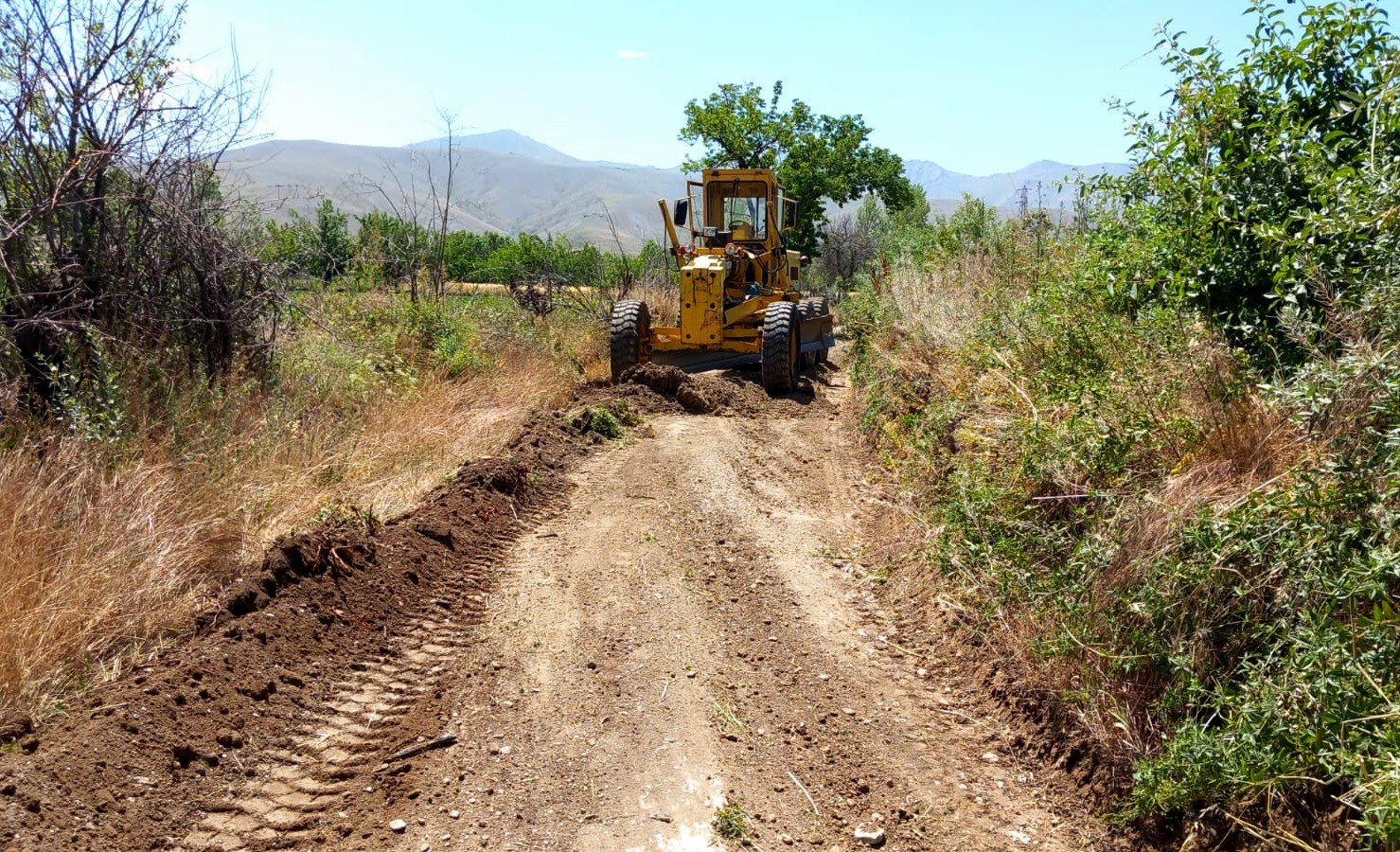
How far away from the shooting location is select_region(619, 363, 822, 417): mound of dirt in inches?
480

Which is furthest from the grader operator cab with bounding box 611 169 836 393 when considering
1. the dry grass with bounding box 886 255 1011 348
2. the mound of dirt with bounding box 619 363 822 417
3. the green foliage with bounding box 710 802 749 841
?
the green foliage with bounding box 710 802 749 841

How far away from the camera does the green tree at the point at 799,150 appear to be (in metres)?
27.7

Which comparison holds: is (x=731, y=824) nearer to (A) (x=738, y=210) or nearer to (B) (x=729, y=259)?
(B) (x=729, y=259)

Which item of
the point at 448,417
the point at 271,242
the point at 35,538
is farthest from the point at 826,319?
the point at 35,538

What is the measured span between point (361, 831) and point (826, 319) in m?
12.9

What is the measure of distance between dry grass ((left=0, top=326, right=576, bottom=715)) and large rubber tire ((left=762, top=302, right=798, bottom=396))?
5511 millimetres

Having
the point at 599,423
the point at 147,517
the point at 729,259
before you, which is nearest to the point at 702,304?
the point at 729,259

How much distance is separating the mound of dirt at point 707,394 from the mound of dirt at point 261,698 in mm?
5669

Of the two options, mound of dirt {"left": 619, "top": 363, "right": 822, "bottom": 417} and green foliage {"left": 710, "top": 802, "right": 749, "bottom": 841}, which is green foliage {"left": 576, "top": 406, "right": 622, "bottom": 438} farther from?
green foliage {"left": 710, "top": 802, "right": 749, "bottom": 841}

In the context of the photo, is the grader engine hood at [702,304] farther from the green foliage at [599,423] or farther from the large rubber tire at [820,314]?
the green foliage at [599,423]

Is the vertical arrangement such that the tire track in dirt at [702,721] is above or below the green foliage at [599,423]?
below

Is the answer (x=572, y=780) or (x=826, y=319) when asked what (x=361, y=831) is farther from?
(x=826, y=319)

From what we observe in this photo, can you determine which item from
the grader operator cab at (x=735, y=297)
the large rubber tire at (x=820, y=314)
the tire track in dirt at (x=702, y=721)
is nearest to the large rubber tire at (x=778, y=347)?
the grader operator cab at (x=735, y=297)

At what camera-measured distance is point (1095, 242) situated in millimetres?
6531
